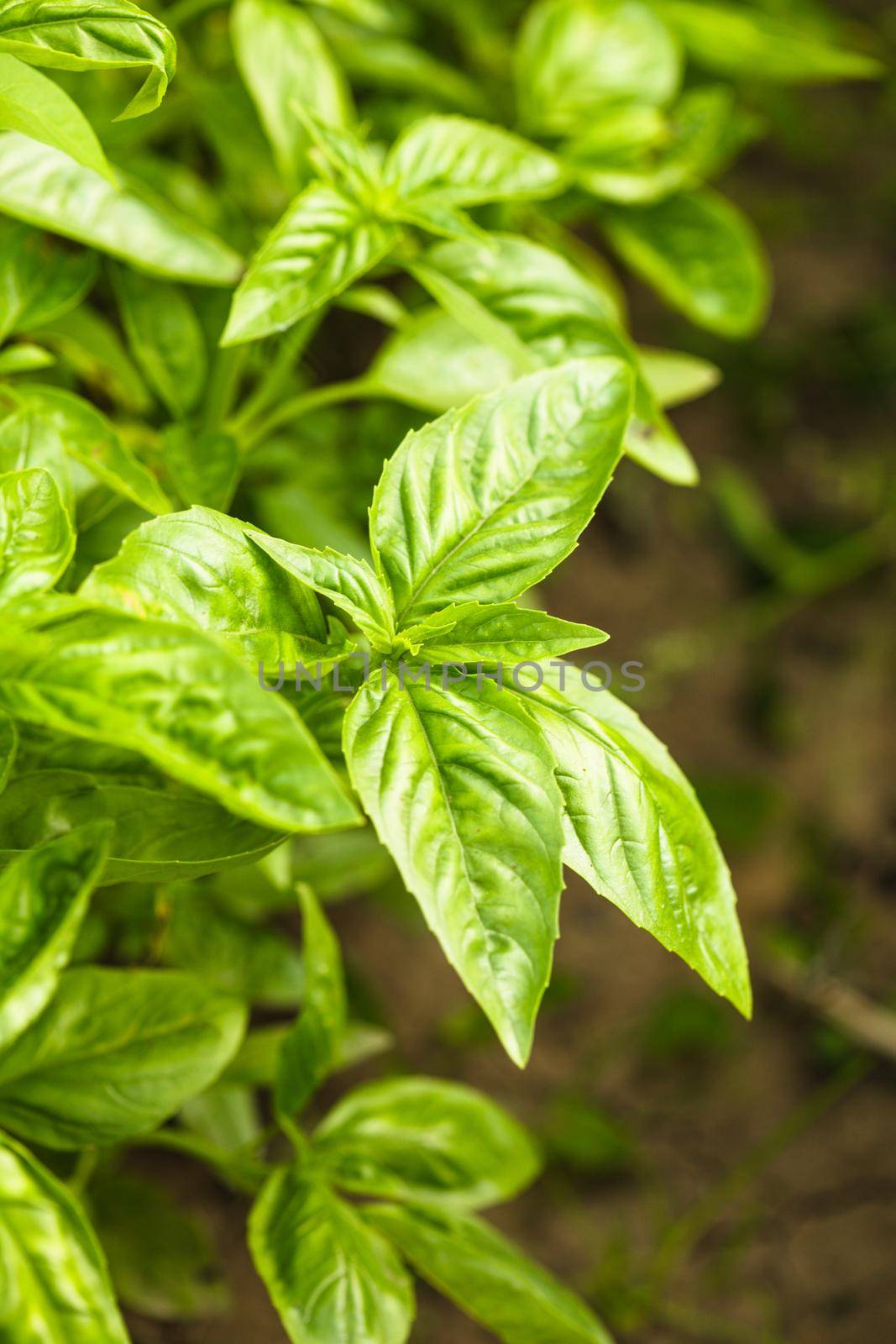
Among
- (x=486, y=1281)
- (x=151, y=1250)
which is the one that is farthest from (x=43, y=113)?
(x=151, y=1250)

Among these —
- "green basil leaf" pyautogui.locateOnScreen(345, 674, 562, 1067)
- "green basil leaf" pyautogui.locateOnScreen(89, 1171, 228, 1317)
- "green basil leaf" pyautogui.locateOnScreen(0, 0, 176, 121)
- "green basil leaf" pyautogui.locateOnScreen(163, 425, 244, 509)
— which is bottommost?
"green basil leaf" pyautogui.locateOnScreen(89, 1171, 228, 1317)

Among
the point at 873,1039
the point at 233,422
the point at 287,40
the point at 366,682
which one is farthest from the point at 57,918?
the point at 873,1039

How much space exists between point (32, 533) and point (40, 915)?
0.22m

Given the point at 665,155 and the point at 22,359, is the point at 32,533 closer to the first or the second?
the point at 22,359

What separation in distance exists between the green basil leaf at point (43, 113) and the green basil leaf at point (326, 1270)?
744 millimetres

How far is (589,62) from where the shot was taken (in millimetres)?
1157

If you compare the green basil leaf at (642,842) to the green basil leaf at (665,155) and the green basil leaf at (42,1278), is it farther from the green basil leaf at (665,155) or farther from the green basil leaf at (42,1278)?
the green basil leaf at (665,155)

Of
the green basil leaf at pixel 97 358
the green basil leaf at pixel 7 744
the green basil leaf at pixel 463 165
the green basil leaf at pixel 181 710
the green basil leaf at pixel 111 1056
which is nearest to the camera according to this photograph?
the green basil leaf at pixel 181 710

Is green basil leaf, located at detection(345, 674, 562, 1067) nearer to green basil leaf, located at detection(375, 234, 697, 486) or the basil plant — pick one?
the basil plant

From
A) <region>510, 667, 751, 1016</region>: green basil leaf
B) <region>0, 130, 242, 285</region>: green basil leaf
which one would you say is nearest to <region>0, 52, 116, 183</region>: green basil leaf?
<region>0, 130, 242, 285</region>: green basil leaf

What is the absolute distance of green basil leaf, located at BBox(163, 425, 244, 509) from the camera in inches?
32.1

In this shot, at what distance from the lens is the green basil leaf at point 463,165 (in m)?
0.84

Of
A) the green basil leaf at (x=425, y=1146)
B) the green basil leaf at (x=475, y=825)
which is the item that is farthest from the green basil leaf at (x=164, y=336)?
the green basil leaf at (x=425, y=1146)

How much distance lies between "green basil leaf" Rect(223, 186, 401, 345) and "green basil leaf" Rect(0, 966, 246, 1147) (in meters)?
0.48
